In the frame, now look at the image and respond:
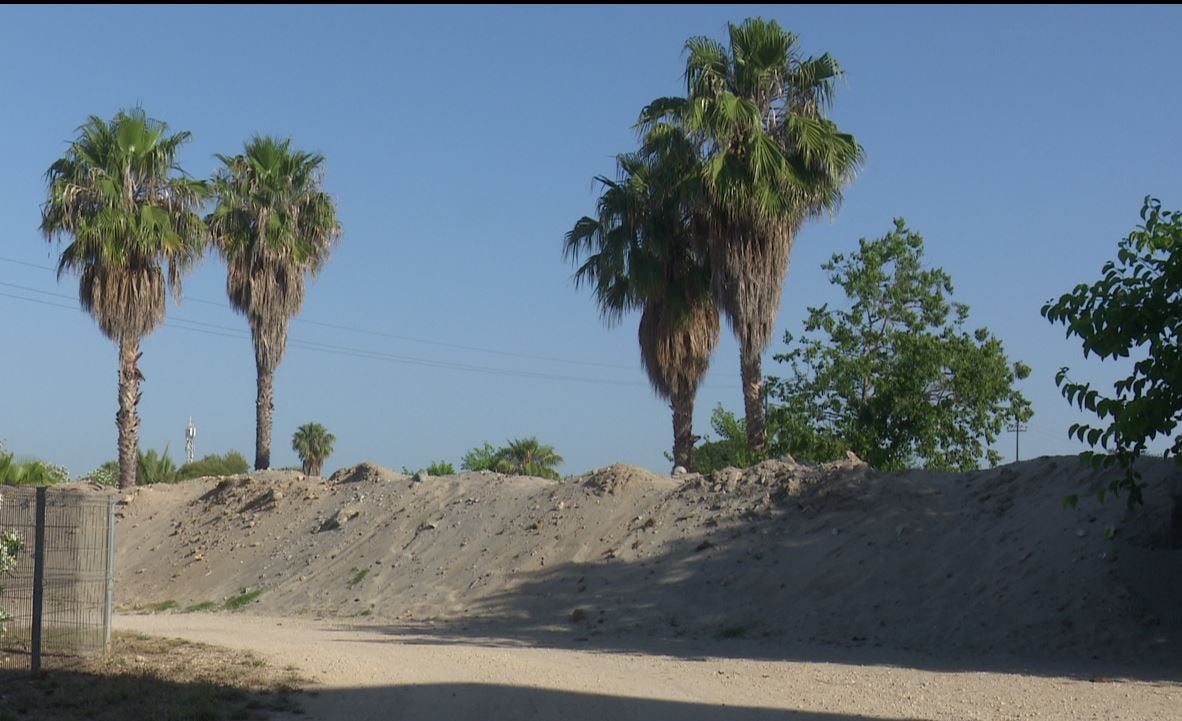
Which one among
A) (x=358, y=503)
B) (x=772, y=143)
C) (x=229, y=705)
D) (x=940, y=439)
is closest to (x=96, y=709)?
(x=229, y=705)

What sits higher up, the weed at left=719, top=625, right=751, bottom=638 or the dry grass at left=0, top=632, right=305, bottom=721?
the dry grass at left=0, top=632, right=305, bottom=721

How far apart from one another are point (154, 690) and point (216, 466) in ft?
150

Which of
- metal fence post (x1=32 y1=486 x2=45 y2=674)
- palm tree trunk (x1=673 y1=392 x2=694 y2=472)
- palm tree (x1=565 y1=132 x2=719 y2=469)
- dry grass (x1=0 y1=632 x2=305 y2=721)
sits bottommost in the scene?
dry grass (x1=0 y1=632 x2=305 y2=721)

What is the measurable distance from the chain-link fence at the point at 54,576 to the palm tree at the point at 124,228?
20.9 m

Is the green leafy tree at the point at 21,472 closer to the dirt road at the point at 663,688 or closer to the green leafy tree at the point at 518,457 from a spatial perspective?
the dirt road at the point at 663,688

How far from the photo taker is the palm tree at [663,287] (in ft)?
95.2

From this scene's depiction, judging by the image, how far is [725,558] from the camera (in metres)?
19.9

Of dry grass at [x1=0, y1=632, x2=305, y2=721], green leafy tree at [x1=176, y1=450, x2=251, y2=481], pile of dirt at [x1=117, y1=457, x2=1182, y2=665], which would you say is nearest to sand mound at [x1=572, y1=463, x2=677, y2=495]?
pile of dirt at [x1=117, y1=457, x2=1182, y2=665]

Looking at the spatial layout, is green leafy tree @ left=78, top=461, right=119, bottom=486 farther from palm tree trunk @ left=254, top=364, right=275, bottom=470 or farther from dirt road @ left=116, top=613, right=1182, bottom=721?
dirt road @ left=116, top=613, right=1182, bottom=721

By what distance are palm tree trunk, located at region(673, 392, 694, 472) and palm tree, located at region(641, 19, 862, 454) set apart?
3.34 metres

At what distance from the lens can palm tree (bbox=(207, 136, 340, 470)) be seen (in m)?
34.2

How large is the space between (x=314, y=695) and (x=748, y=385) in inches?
638

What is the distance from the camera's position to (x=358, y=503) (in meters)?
27.2

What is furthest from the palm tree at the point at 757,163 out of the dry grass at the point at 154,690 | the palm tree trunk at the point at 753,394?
the dry grass at the point at 154,690
